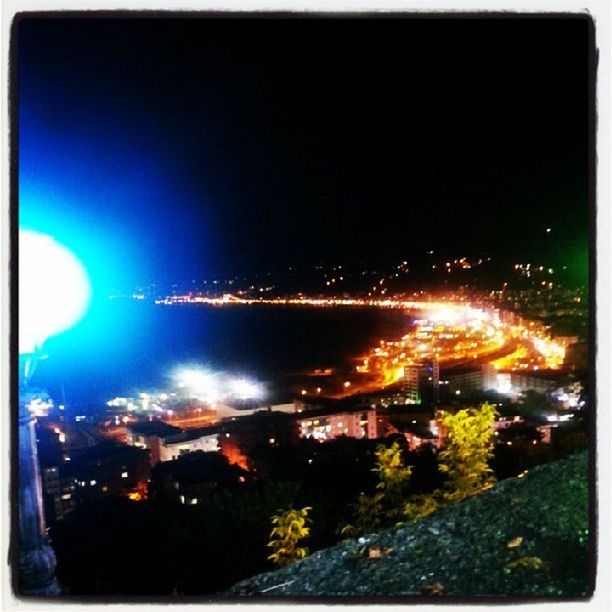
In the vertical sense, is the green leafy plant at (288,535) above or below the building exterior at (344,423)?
below

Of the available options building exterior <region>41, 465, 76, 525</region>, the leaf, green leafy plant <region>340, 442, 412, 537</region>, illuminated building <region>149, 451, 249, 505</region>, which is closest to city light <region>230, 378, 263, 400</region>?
illuminated building <region>149, 451, 249, 505</region>

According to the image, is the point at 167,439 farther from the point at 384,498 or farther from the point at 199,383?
the point at 384,498

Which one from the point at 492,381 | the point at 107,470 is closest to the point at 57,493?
the point at 107,470

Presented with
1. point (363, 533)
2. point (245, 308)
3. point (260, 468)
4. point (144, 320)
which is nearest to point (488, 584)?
point (363, 533)

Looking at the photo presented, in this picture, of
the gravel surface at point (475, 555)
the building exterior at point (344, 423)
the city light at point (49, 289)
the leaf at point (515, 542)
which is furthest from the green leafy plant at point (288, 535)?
the city light at point (49, 289)

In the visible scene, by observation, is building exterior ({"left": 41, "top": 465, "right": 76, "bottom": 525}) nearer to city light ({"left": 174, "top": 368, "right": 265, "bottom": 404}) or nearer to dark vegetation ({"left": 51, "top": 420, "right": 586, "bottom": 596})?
dark vegetation ({"left": 51, "top": 420, "right": 586, "bottom": 596})

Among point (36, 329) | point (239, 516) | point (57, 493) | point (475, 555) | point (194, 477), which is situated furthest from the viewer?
point (194, 477)

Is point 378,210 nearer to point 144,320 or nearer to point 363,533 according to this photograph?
point 144,320

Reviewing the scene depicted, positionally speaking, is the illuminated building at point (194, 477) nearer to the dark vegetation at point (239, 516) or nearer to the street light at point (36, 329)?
the dark vegetation at point (239, 516)
